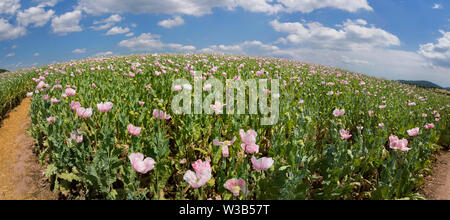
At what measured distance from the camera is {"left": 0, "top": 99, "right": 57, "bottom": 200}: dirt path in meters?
3.25

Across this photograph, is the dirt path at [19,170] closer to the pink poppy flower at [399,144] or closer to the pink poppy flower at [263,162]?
the pink poppy flower at [263,162]

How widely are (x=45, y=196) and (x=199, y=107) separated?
2.49 metres

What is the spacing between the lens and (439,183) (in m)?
3.63

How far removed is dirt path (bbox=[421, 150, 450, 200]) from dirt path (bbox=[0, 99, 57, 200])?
17.1 feet

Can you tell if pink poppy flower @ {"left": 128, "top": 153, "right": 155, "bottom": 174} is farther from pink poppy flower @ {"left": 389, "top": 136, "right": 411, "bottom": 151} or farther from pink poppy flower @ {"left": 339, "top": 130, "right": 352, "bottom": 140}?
pink poppy flower @ {"left": 389, "top": 136, "right": 411, "bottom": 151}

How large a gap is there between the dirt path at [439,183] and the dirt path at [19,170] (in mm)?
5217

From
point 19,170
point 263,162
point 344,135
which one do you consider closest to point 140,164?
point 263,162

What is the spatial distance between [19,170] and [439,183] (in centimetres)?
685

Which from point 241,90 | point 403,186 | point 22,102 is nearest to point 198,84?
point 241,90

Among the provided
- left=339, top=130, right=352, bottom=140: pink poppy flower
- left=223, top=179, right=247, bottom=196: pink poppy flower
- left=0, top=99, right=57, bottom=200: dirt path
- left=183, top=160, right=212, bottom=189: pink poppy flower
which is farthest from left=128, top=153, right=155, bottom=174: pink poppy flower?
left=339, top=130, right=352, bottom=140: pink poppy flower

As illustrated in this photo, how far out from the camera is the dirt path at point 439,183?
3.26 m

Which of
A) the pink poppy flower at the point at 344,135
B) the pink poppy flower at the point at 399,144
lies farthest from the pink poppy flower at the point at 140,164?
the pink poppy flower at the point at 399,144
